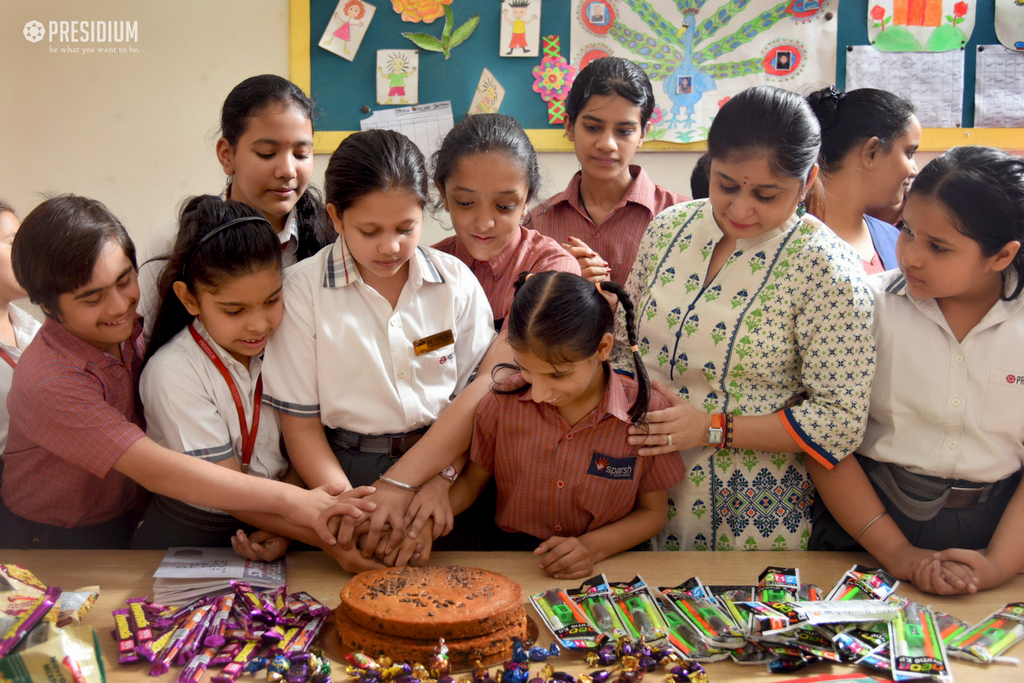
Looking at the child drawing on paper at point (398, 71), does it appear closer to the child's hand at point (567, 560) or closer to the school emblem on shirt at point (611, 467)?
the school emblem on shirt at point (611, 467)

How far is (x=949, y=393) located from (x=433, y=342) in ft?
3.46

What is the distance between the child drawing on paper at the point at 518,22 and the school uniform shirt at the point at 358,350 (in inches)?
65.4

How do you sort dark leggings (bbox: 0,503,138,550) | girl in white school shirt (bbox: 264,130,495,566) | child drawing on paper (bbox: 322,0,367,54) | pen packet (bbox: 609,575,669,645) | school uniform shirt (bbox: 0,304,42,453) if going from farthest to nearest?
child drawing on paper (bbox: 322,0,367,54) → school uniform shirt (bbox: 0,304,42,453) → dark leggings (bbox: 0,503,138,550) → girl in white school shirt (bbox: 264,130,495,566) → pen packet (bbox: 609,575,669,645)

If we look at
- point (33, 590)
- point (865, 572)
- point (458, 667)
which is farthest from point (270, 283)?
point (865, 572)

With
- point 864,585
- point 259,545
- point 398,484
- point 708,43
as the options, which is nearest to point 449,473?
point 398,484

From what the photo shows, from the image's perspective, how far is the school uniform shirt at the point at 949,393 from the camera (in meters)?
1.49

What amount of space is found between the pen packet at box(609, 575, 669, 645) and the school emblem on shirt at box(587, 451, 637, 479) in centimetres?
22

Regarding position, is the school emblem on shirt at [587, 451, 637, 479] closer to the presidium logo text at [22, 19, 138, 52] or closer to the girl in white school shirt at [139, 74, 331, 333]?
the girl in white school shirt at [139, 74, 331, 333]

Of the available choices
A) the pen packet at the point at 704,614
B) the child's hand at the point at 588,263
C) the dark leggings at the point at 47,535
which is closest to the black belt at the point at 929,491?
the pen packet at the point at 704,614

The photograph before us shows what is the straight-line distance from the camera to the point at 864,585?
138cm

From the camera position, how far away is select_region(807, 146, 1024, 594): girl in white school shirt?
1439mm

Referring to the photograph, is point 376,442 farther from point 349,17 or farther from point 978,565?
point 349,17

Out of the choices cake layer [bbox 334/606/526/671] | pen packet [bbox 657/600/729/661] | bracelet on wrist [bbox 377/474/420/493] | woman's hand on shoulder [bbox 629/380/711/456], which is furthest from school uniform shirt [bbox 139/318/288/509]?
pen packet [bbox 657/600/729/661]

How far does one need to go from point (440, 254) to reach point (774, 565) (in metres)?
0.97
